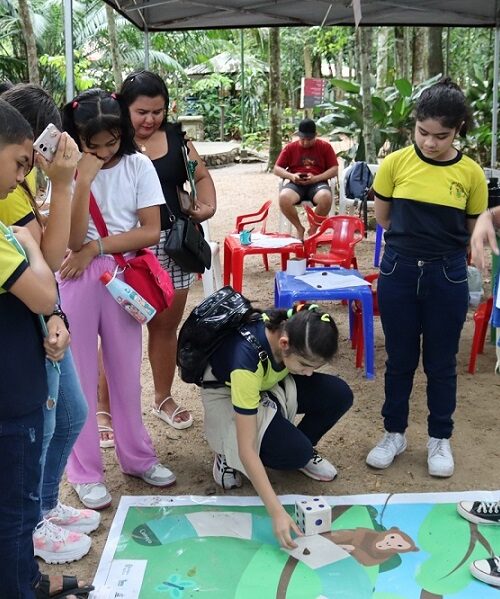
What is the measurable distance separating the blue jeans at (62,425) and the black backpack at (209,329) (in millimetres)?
442

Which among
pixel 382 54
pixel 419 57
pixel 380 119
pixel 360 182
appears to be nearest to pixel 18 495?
pixel 360 182

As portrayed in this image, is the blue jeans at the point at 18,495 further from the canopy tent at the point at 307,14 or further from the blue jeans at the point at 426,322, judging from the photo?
the canopy tent at the point at 307,14

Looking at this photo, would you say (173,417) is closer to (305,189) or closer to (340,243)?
(340,243)

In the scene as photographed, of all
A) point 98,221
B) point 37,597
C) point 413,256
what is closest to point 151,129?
point 98,221

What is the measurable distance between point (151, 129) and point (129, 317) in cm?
81

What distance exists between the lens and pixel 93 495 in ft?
7.64

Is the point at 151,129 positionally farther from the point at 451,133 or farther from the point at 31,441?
the point at 31,441

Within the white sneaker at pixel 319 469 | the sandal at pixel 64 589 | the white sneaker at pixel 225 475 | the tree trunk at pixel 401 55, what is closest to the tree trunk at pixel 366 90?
the white sneaker at pixel 319 469

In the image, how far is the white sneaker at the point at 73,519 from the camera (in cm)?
219

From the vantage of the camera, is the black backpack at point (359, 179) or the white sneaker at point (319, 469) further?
the black backpack at point (359, 179)

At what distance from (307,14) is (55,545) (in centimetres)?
467

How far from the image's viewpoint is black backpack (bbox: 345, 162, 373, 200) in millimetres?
5883

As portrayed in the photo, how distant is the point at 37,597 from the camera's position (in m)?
1.79

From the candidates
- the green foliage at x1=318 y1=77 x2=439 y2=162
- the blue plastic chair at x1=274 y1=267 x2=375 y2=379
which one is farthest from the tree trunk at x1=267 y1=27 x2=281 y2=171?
the blue plastic chair at x1=274 y1=267 x2=375 y2=379
